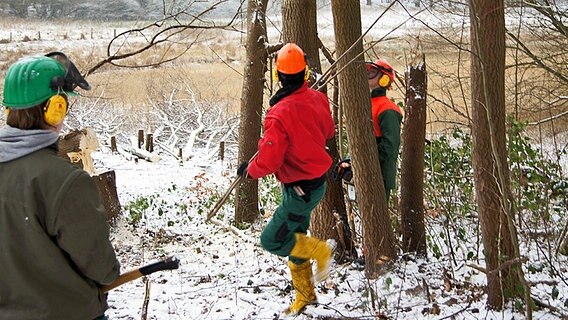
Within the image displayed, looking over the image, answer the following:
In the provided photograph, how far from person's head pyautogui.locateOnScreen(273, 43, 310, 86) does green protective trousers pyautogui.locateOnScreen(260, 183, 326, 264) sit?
847 mm

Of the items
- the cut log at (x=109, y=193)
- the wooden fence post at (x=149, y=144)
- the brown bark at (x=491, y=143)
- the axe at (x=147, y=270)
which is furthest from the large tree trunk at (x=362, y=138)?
the wooden fence post at (x=149, y=144)

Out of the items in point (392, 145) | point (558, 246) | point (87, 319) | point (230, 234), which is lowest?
point (230, 234)

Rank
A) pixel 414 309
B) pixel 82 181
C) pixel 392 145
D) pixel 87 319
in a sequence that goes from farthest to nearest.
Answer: pixel 392 145 → pixel 414 309 → pixel 87 319 → pixel 82 181

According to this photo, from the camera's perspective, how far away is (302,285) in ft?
15.1

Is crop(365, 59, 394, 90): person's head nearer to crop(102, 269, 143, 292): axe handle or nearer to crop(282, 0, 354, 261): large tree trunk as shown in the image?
crop(282, 0, 354, 261): large tree trunk

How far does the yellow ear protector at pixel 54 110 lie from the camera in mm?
2447

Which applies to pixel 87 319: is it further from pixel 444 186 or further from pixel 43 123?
pixel 444 186

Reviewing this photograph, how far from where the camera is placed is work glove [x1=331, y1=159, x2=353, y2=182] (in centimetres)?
521

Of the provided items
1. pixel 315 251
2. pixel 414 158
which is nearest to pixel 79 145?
pixel 315 251

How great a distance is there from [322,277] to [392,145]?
142 cm

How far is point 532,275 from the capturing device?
4879mm

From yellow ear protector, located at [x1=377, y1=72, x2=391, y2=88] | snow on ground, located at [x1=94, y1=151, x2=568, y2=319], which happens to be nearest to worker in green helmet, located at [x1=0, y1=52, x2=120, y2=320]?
snow on ground, located at [x1=94, y1=151, x2=568, y2=319]

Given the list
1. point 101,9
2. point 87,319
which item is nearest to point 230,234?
point 87,319

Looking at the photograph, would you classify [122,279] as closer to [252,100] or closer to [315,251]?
[315,251]
